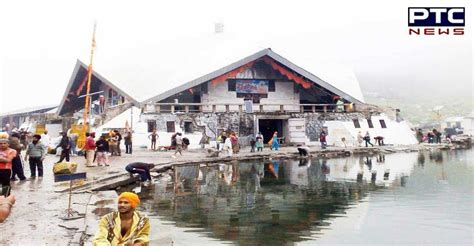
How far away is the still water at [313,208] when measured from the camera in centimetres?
662

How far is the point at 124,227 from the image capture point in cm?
411

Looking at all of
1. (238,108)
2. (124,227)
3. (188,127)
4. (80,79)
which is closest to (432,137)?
(238,108)

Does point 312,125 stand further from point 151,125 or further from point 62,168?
point 62,168

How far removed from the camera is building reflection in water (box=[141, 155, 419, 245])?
711 cm

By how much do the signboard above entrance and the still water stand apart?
1753cm

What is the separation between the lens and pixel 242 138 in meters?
28.0

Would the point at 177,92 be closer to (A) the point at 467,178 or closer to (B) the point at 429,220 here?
(A) the point at 467,178

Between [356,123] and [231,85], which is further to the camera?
[231,85]

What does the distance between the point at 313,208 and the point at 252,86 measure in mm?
23627

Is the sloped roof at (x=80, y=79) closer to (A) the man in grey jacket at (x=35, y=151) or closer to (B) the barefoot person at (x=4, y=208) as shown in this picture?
(A) the man in grey jacket at (x=35, y=151)

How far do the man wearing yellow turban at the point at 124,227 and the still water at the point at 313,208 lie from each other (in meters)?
1.90

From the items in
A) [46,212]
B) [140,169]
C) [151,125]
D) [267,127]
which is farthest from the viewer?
[267,127]

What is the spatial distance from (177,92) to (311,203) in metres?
20.2

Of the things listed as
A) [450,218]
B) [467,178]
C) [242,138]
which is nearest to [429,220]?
[450,218]
